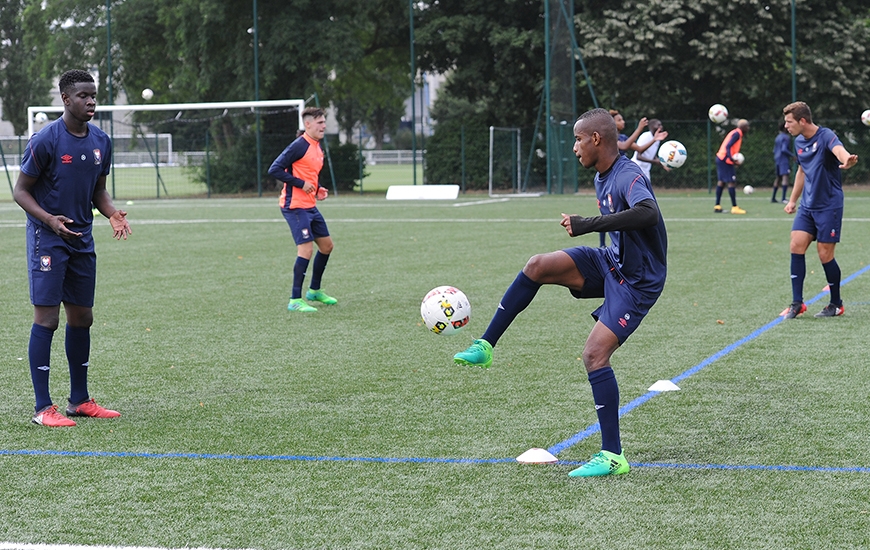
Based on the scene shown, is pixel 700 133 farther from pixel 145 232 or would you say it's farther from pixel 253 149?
pixel 145 232

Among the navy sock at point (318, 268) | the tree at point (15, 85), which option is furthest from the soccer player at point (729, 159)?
the tree at point (15, 85)

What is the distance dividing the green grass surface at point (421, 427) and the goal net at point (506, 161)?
23.2 m

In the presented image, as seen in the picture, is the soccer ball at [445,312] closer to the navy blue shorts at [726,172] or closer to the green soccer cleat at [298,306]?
the green soccer cleat at [298,306]

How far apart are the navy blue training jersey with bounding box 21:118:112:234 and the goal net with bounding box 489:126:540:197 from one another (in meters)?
30.0

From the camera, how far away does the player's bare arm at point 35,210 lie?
628 cm

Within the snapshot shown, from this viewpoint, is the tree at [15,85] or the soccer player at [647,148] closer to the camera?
A: the soccer player at [647,148]

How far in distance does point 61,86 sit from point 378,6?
34387 millimetres

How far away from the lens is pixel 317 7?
126ft

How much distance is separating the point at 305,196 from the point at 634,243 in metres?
6.81

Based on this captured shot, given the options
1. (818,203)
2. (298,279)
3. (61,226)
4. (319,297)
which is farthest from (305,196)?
(61,226)

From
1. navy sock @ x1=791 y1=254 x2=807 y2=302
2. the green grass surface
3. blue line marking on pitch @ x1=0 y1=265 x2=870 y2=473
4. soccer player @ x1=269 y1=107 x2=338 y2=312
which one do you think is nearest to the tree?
the green grass surface

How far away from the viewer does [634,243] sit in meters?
5.41

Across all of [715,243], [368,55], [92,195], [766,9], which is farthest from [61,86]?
[368,55]

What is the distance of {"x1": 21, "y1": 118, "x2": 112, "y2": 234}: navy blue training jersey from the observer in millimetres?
6352
